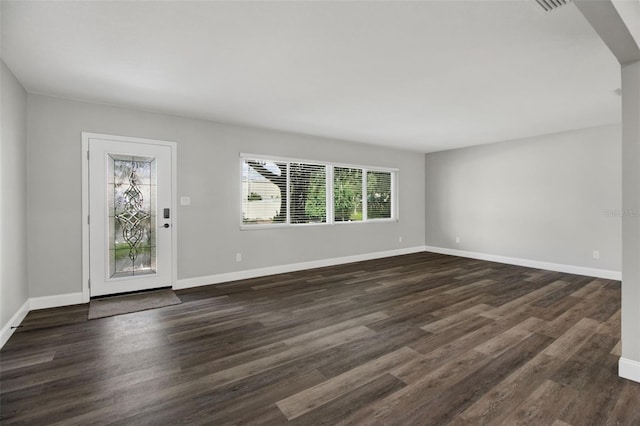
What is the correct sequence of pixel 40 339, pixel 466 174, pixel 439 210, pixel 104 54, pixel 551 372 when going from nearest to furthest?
pixel 551 372 < pixel 104 54 < pixel 40 339 < pixel 466 174 < pixel 439 210

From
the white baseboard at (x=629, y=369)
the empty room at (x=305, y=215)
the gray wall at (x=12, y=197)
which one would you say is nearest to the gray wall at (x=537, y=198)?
the empty room at (x=305, y=215)

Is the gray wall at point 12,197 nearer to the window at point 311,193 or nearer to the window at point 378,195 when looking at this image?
the window at point 311,193

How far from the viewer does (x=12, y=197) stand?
3006 millimetres

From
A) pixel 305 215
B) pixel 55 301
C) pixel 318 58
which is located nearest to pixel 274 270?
pixel 305 215

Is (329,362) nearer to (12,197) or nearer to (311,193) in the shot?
(12,197)

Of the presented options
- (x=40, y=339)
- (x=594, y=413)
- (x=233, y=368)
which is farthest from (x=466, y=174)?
(x=40, y=339)

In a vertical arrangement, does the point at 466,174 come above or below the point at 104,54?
below

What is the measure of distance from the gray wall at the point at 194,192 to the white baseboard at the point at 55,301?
59 mm

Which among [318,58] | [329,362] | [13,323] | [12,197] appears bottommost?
[329,362]

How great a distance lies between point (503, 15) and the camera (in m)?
2.09

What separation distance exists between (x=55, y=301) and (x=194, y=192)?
2.10 meters

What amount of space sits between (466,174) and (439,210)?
1.08 meters

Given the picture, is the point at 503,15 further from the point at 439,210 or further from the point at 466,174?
the point at 439,210

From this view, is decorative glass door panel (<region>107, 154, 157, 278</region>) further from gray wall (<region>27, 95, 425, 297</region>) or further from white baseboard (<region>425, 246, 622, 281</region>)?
white baseboard (<region>425, 246, 622, 281</region>)
